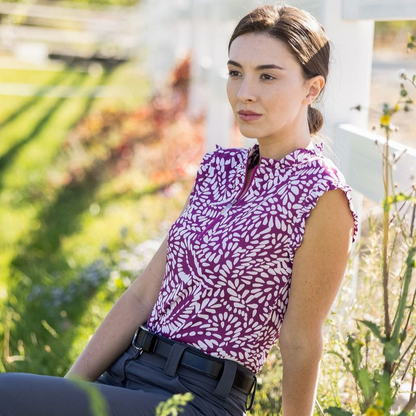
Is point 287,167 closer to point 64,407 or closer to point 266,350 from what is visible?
point 266,350

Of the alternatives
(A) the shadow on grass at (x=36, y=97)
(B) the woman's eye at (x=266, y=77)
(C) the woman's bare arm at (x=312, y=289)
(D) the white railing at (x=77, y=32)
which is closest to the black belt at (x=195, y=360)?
(C) the woman's bare arm at (x=312, y=289)

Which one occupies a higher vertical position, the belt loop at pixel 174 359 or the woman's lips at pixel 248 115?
the woman's lips at pixel 248 115

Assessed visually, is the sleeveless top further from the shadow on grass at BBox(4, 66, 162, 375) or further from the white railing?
the white railing

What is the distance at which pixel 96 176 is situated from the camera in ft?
22.7

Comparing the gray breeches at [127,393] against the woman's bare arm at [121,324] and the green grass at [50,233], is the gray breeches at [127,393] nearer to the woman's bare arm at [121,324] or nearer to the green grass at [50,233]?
the woman's bare arm at [121,324]

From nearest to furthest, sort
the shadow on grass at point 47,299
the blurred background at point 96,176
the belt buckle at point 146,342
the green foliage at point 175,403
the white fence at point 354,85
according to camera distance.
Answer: the green foliage at point 175,403 < the belt buckle at point 146,342 < the white fence at point 354,85 < the shadow on grass at point 47,299 < the blurred background at point 96,176

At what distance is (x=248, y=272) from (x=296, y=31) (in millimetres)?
721

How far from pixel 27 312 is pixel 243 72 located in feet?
7.79

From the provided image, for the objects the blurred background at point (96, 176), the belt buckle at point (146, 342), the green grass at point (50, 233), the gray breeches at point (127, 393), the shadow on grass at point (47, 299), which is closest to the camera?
the gray breeches at point (127, 393)

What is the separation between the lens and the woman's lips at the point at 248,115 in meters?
Result: 2.10

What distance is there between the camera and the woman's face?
207 cm

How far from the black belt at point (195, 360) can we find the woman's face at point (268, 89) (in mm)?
658

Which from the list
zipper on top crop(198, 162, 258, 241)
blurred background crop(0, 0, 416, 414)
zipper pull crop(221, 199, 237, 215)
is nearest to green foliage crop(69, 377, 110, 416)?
zipper on top crop(198, 162, 258, 241)

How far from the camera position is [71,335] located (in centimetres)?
359
